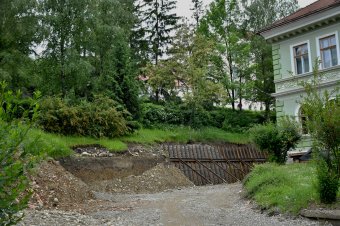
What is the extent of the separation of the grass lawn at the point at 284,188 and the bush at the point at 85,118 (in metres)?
9.70

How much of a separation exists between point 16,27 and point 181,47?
42.5 feet

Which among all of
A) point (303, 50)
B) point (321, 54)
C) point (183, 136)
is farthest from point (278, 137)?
point (183, 136)

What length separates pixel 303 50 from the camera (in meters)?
23.5

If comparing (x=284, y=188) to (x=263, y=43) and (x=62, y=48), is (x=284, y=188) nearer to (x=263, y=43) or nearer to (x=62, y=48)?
(x=62, y=48)

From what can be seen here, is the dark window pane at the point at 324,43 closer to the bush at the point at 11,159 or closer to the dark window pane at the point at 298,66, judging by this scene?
the dark window pane at the point at 298,66

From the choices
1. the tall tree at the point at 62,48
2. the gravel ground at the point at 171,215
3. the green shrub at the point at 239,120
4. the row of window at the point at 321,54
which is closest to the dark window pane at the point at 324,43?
the row of window at the point at 321,54

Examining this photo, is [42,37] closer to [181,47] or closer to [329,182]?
[181,47]

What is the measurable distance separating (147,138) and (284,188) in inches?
531

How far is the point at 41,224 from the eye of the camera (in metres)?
8.93

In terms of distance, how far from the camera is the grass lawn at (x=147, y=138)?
18094 millimetres

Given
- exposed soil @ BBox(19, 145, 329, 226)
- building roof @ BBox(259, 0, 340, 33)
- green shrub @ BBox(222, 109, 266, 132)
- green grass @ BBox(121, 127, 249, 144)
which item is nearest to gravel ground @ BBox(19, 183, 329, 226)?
exposed soil @ BBox(19, 145, 329, 226)

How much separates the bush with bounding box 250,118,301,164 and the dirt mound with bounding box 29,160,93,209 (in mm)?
→ 7791

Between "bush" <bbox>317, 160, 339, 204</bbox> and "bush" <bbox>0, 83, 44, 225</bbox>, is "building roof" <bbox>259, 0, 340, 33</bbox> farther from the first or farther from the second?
"bush" <bbox>0, 83, 44, 225</bbox>

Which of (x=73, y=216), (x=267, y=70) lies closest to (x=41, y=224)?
(x=73, y=216)
